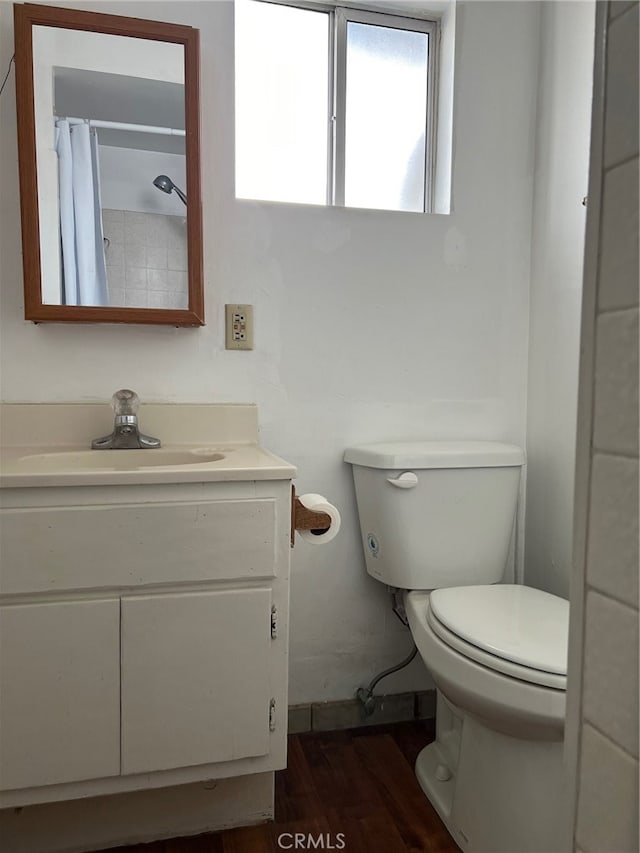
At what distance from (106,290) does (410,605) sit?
1001mm

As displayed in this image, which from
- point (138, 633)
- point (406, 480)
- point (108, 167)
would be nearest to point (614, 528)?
point (138, 633)

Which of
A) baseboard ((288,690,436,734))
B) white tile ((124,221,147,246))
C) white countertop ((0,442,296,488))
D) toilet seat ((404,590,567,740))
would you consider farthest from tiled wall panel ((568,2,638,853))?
baseboard ((288,690,436,734))

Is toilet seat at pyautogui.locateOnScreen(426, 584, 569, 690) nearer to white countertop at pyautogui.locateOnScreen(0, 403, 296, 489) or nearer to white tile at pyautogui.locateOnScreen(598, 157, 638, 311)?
white countertop at pyautogui.locateOnScreen(0, 403, 296, 489)

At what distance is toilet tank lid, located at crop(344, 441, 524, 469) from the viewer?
142cm

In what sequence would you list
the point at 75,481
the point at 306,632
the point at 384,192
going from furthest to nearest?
the point at 384,192, the point at 306,632, the point at 75,481

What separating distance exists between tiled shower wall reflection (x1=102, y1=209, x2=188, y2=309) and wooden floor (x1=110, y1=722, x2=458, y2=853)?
113cm

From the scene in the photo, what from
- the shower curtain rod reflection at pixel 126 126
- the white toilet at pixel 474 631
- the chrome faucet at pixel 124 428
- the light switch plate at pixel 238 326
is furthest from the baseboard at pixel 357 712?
the shower curtain rod reflection at pixel 126 126

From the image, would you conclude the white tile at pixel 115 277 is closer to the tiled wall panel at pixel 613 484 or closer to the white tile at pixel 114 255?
the white tile at pixel 114 255

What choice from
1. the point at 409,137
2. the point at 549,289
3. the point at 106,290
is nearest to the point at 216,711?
the point at 106,290

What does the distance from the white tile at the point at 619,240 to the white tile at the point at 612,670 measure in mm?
177

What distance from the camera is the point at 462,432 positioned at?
168 centimetres

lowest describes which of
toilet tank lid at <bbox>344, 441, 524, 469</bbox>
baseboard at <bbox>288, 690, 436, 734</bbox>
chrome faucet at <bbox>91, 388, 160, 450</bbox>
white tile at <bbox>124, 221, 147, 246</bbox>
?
baseboard at <bbox>288, 690, 436, 734</bbox>

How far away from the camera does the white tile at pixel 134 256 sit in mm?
1413

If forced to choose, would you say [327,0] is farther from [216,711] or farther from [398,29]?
[216,711]
